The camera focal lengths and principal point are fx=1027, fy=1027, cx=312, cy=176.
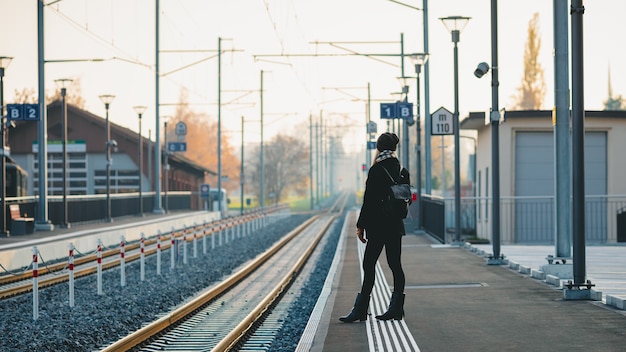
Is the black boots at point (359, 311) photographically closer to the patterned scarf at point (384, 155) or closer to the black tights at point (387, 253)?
the black tights at point (387, 253)

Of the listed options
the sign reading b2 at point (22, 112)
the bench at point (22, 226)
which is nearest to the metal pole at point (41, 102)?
the sign reading b2 at point (22, 112)

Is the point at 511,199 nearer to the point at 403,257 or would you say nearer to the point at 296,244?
the point at 403,257

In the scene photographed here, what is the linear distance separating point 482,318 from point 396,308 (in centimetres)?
103

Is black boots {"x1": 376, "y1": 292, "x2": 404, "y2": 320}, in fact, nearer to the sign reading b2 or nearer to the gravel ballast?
the gravel ballast

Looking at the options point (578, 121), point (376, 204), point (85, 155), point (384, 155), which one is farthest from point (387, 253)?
point (85, 155)

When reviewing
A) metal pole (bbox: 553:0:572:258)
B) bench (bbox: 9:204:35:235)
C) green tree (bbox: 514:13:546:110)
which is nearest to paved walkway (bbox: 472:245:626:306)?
metal pole (bbox: 553:0:572:258)

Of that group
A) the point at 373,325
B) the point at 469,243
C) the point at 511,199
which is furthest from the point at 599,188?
the point at 373,325

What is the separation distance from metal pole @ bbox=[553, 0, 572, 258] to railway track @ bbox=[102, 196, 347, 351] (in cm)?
500

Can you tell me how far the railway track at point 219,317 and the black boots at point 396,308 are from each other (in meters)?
1.93

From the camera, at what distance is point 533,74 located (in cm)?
10250

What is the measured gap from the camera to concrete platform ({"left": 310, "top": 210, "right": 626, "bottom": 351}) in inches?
378

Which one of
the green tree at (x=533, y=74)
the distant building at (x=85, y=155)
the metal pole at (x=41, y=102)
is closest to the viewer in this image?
the metal pole at (x=41, y=102)

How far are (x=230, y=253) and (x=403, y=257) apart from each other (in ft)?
35.0

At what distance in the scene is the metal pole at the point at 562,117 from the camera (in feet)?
53.6
